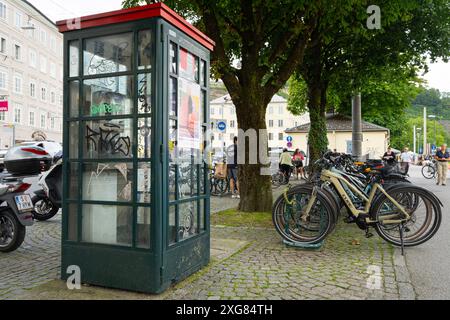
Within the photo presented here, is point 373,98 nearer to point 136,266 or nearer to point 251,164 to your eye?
point 251,164

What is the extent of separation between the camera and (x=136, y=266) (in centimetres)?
412

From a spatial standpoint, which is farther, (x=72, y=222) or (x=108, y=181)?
(x=72, y=222)

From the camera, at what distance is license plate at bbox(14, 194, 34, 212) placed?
601 centimetres

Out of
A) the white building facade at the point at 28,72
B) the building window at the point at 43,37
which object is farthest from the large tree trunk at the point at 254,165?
the building window at the point at 43,37

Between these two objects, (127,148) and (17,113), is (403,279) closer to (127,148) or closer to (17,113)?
(127,148)

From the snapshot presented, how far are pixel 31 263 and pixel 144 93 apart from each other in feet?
9.29

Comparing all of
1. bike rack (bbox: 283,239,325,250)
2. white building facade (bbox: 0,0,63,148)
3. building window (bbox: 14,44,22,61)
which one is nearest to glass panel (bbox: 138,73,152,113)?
bike rack (bbox: 283,239,325,250)

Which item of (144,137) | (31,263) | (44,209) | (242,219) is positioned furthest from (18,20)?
(144,137)

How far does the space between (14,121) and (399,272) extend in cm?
4264

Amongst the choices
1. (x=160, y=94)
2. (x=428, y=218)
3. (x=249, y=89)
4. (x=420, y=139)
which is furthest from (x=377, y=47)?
(x=420, y=139)

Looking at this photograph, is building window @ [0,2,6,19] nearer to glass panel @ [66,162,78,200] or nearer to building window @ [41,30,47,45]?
building window @ [41,30,47,45]

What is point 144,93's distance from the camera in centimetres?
419
